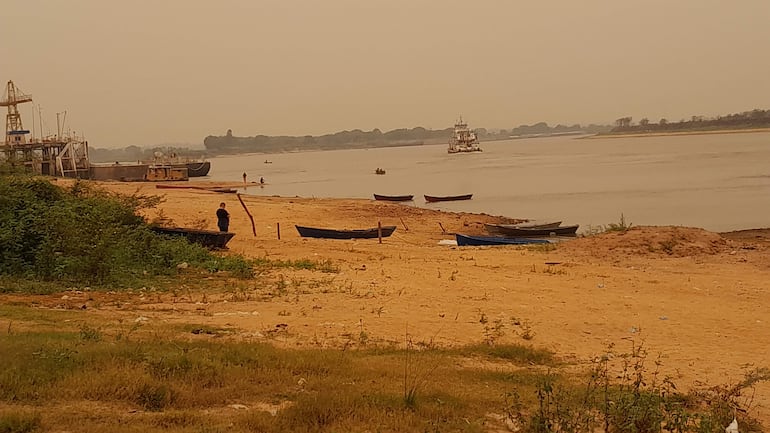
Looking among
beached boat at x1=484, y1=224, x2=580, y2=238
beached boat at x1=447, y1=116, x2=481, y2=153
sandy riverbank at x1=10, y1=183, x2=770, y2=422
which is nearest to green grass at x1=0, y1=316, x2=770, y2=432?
sandy riverbank at x1=10, y1=183, x2=770, y2=422

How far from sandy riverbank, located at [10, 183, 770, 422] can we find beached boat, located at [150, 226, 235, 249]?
44.3 inches

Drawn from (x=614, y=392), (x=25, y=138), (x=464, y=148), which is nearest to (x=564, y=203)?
(x=614, y=392)

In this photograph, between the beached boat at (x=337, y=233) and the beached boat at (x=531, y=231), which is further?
the beached boat at (x=531, y=231)

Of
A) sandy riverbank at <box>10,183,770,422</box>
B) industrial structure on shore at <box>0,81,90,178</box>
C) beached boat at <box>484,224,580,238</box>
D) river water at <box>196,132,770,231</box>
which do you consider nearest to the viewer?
sandy riverbank at <box>10,183,770,422</box>

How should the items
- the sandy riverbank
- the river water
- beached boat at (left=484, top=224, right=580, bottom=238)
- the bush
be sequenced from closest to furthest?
the sandy riverbank
the bush
beached boat at (left=484, top=224, right=580, bottom=238)
the river water

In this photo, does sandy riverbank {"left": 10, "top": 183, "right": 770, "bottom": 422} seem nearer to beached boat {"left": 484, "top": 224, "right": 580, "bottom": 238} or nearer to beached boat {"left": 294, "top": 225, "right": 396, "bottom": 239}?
beached boat {"left": 294, "top": 225, "right": 396, "bottom": 239}

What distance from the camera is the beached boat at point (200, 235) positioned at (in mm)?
19109

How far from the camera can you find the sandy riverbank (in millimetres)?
10086

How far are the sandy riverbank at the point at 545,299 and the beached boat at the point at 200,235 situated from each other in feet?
3.69

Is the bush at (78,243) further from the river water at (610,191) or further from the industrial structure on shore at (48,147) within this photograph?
the industrial structure on shore at (48,147)

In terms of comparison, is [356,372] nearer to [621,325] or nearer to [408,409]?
[408,409]

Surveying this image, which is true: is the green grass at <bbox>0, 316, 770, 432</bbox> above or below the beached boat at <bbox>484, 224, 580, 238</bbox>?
above

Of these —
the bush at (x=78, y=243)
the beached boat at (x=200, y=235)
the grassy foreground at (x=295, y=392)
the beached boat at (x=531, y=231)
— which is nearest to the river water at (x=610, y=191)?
the beached boat at (x=531, y=231)

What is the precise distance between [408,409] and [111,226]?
11.7m
